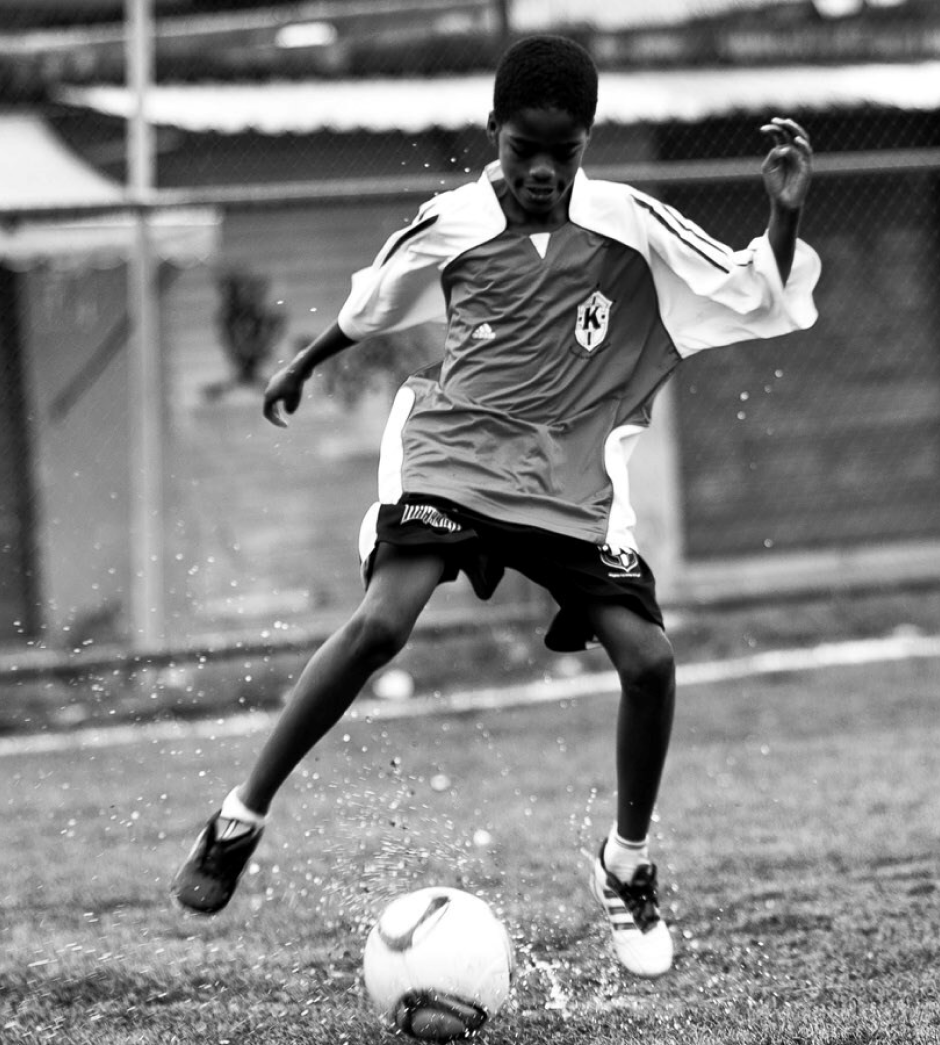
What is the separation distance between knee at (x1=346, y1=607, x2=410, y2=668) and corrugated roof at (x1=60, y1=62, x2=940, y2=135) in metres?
5.58

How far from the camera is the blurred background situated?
30.5 ft

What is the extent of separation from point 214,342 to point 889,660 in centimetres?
404

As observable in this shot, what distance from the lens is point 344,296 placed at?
980cm

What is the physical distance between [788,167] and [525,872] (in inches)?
84.3

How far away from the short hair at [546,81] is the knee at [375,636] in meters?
1.09

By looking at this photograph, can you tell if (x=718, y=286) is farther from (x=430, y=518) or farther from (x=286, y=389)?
(x=286, y=389)

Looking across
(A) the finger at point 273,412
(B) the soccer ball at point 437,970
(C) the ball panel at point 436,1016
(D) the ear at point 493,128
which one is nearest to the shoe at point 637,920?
(B) the soccer ball at point 437,970

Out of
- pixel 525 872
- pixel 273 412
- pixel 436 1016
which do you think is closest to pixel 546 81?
pixel 273 412

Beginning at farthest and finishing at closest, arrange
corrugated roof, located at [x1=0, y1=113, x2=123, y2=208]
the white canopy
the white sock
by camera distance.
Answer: corrugated roof, located at [x1=0, y1=113, x2=123, y2=208]
the white canopy
the white sock

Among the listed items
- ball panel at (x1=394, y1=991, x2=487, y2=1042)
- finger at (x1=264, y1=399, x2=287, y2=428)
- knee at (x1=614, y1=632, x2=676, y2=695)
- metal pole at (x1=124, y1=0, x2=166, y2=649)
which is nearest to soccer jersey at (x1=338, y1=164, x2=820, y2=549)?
knee at (x1=614, y1=632, x2=676, y2=695)

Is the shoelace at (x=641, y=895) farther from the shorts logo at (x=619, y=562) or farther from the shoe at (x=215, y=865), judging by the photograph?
the shoe at (x=215, y=865)

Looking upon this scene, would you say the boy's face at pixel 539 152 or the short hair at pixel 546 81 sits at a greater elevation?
the short hair at pixel 546 81

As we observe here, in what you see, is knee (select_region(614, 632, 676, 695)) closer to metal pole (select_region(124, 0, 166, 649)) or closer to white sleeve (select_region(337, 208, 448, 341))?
white sleeve (select_region(337, 208, 448, 341))

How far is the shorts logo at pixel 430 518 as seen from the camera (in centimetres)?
369
